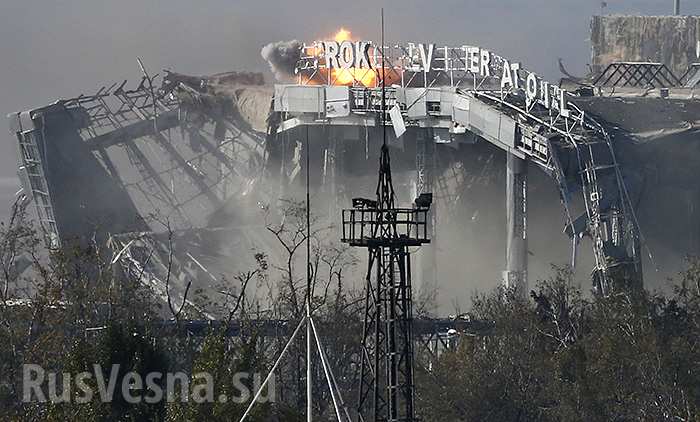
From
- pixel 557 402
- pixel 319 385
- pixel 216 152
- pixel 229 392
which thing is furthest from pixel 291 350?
pixel 216 152

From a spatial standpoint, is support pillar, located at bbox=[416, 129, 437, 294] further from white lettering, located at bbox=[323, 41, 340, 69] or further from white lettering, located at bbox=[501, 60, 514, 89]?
white lettering, located at bbox=[501, 60, 514, 89]

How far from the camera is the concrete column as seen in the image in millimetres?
124750

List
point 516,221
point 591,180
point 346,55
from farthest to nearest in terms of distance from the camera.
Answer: point 346,55 < point 516,221 < point 591,180

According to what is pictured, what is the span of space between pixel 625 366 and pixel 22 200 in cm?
7991

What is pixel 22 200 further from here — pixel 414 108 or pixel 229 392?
pixel 229 392

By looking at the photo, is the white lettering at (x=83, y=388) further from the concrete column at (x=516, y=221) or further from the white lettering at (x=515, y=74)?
the white lettering at (x=515, y=74)

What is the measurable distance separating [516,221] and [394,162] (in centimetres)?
1694

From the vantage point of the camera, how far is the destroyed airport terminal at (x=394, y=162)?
400 ft

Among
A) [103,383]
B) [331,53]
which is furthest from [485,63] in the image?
[103,383]

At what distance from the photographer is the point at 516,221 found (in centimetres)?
12612

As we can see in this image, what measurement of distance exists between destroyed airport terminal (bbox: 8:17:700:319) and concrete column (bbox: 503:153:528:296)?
5.1 inches

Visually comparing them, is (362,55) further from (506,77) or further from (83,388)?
(83,388)

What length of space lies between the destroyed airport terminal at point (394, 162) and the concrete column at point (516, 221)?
13 centimetres

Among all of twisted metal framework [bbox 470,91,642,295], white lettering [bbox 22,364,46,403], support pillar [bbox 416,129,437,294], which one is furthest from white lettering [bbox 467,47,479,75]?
white lettering [bbox 22,364,46,403]
